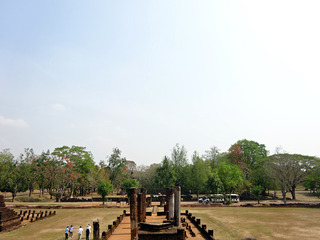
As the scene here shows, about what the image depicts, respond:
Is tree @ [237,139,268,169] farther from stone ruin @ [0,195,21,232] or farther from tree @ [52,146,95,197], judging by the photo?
stone ruin @ [0,195,21,232]

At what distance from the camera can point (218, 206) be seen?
41.6 metres

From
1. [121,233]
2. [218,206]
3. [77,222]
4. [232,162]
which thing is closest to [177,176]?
[232,162]

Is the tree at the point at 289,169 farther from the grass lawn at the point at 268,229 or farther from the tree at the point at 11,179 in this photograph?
the tree at the point at 11,179

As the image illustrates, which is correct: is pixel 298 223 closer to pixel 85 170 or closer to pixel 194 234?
pixel 194 234

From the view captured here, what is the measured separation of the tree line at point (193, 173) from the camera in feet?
164

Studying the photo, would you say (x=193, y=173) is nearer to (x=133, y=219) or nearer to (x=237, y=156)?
(x=237, y=156)

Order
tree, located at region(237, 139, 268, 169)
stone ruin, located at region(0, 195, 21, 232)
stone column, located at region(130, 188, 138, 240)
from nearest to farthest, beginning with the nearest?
1. stone column, located at region(130, 188, 138, 240)
2. stone ruin, located at region(0, 195, 21, 232)
3. tree, located at region(237, 139, 268, 169)

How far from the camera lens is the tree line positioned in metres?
49.9

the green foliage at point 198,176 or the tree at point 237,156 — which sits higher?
the tree at point 237,156

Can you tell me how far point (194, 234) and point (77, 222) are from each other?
14745mm

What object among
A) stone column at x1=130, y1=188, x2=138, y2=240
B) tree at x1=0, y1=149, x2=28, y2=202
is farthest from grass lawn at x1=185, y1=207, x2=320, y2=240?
tree at x1=0, y1=149, x2=28, y2=202

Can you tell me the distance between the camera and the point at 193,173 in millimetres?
57781

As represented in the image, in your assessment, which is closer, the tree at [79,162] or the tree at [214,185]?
the tree at [214,185]

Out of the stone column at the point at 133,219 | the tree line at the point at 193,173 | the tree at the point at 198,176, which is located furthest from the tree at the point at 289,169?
the stone column at the point at 133,219
